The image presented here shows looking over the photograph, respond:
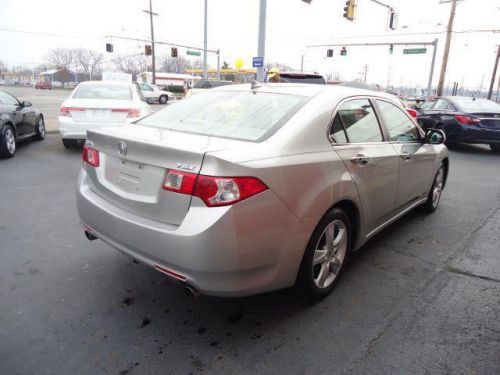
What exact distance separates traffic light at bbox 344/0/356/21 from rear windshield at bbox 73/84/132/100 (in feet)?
40.1

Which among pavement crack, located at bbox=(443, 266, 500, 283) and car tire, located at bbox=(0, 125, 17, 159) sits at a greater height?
car tire, located at bbox=(0, 125, 17, 159)

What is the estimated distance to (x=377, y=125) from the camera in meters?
3.44

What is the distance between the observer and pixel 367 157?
303 centimetres

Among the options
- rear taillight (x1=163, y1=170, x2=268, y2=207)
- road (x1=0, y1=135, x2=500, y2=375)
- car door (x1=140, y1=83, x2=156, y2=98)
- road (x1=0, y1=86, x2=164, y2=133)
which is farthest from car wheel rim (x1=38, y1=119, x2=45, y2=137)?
car door (x1=140, y1=83, x2=156, y2=98)

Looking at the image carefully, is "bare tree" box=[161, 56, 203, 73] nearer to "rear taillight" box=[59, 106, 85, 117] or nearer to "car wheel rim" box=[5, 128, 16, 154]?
"rear taillight" box=[59, 106, 85, 117]

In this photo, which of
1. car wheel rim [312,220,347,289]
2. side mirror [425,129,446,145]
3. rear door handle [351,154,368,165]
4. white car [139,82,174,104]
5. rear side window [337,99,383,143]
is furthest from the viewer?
white car [139,82,174,104]

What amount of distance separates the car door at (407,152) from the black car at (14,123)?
6637 mm

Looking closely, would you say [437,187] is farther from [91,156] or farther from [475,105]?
[475,105]

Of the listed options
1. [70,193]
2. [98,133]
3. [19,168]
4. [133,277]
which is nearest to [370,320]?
[133,277]

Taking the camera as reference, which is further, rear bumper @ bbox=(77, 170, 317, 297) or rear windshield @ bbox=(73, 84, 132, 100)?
rear windshield @ bbox=(73, 84, 132, 100)

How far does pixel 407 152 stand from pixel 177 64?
9659cm

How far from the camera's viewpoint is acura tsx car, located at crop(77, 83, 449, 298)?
212cm

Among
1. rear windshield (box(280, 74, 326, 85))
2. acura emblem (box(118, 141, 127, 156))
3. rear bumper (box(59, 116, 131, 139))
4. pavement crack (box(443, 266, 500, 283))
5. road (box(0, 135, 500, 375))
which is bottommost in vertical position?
pavement crack (box(443, 266, 500, 283))

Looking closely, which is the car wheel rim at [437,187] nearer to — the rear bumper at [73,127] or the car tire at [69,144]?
the rear bumper at [73,127]
